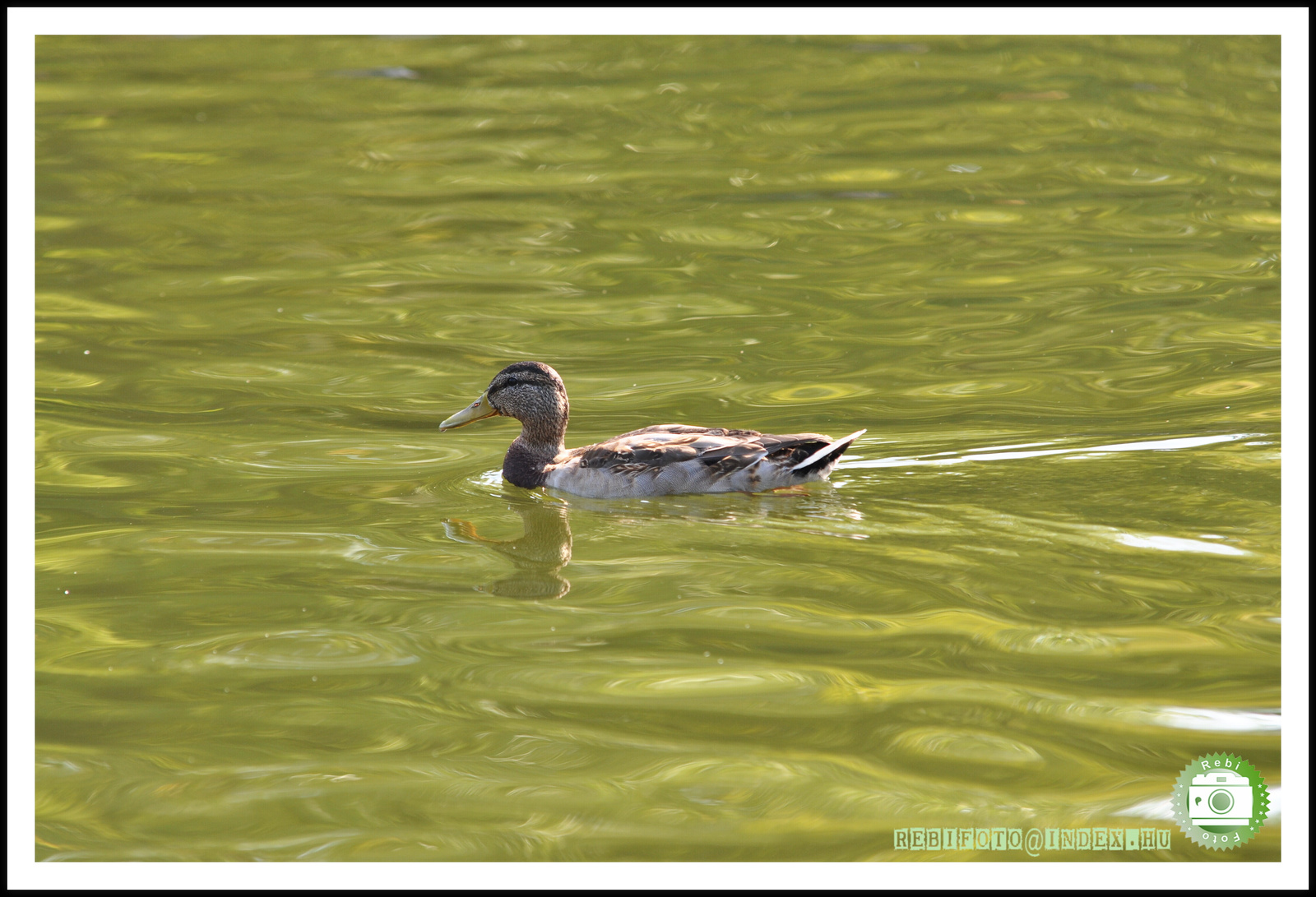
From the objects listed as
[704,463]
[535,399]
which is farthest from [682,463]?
[535,399]

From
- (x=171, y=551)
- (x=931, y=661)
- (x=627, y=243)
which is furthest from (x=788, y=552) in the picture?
(x=627, y=243)

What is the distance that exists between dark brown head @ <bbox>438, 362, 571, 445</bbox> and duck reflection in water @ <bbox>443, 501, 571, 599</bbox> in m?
0.64

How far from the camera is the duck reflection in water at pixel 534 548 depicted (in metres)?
6.92

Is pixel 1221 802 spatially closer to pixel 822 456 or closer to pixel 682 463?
pixel 822 456

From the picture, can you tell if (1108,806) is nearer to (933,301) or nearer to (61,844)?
(61,844)

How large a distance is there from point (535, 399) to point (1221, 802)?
498 cm

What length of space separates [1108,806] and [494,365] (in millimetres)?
6525

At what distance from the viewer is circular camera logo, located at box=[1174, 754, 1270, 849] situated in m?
4.83

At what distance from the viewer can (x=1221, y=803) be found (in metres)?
4.91

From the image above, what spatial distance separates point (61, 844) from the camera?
498 cm

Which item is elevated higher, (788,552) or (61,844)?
(788,552)

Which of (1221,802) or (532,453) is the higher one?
(532,453)

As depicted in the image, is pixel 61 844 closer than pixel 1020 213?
Yes

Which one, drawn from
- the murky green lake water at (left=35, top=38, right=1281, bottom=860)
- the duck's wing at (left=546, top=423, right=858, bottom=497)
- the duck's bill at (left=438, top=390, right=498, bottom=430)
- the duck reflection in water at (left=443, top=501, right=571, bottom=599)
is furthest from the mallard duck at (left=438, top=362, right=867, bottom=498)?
the duck's bill at (left=438, top=390, right=498, bottom=430)
